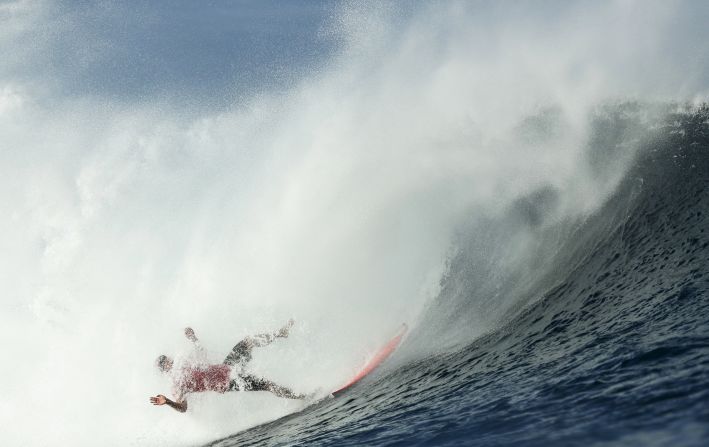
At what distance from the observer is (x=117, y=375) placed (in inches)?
472

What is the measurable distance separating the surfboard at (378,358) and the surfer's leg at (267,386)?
752mm

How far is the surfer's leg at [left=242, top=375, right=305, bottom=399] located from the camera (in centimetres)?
937

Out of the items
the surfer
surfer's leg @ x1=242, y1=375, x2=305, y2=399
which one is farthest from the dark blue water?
the surfer

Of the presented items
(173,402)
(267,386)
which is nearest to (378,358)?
(267,386)

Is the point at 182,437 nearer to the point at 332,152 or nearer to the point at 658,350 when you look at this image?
the point at 658,350

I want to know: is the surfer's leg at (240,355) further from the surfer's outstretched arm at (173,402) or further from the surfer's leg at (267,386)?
the surfer's outstretched arm at (173,402)

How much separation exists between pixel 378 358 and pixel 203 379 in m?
3.06

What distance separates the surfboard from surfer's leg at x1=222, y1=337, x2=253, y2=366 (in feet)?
5.25

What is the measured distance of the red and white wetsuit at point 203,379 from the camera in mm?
9289

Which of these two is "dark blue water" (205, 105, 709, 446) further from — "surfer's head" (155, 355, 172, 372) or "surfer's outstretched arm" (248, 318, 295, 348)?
"surfer's head" (155, 355, 172, 372)

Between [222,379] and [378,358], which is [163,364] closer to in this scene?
[222,379]

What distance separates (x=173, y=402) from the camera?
28.5 feet

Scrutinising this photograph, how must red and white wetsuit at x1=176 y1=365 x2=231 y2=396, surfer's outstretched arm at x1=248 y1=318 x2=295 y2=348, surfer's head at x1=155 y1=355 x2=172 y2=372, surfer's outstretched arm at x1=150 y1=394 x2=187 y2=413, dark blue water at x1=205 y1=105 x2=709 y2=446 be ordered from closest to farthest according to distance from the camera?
dark blue water at x1=205 y1=105 x2=709 y2=446 → surfer's outstretched arm at x1=150 y1=394 x2=187 y2=413 → red and white wetsuit at x1=176 y1=365 x2=231 y2=396 → surfer's head at x1=155 y1=355 x2=172 y2=372 → surfer's outstretched arm at x1=248 y1=318 x2=295 y2=348

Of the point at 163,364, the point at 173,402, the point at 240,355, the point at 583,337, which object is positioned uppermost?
the point at 163,364
